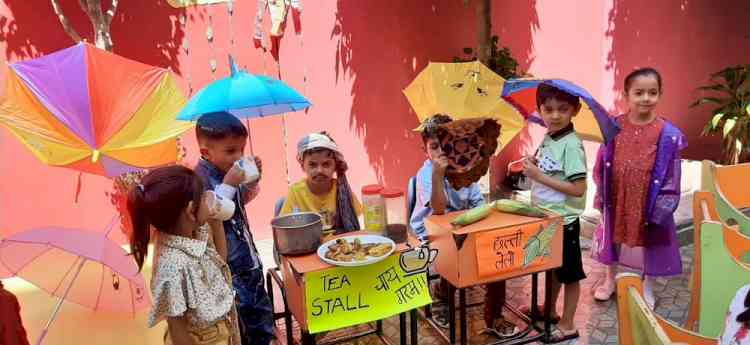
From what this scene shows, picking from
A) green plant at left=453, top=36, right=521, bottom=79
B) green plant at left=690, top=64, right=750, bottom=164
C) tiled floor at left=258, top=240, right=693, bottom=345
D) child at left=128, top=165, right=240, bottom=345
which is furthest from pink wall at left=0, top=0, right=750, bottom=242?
child at left=128, top=165, right=240, bottom=345

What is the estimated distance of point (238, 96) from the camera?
2.49m

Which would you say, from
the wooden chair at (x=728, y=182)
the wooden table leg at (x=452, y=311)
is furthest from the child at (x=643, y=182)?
the wooden table leg at (x=452, y=311)

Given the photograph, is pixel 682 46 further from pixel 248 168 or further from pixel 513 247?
pixel 248 168

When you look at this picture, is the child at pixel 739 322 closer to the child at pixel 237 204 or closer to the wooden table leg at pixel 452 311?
the wooden table leg at pixel 452 311

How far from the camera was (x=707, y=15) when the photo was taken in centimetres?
757

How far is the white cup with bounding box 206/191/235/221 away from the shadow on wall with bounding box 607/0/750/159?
6.23 m

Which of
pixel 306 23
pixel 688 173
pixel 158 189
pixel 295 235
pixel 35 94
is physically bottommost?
pixel 688 173

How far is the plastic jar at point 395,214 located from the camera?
2.65m

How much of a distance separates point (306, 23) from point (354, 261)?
10.8ft

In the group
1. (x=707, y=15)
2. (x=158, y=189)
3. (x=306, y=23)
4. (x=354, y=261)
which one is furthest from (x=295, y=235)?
(x=707, y=15)

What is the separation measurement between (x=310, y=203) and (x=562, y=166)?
1423mm

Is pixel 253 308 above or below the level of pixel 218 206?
below

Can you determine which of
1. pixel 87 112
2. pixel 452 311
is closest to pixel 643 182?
pixel 452 311

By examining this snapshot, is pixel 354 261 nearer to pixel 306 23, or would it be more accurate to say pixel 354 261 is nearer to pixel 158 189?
pixel 158 189
